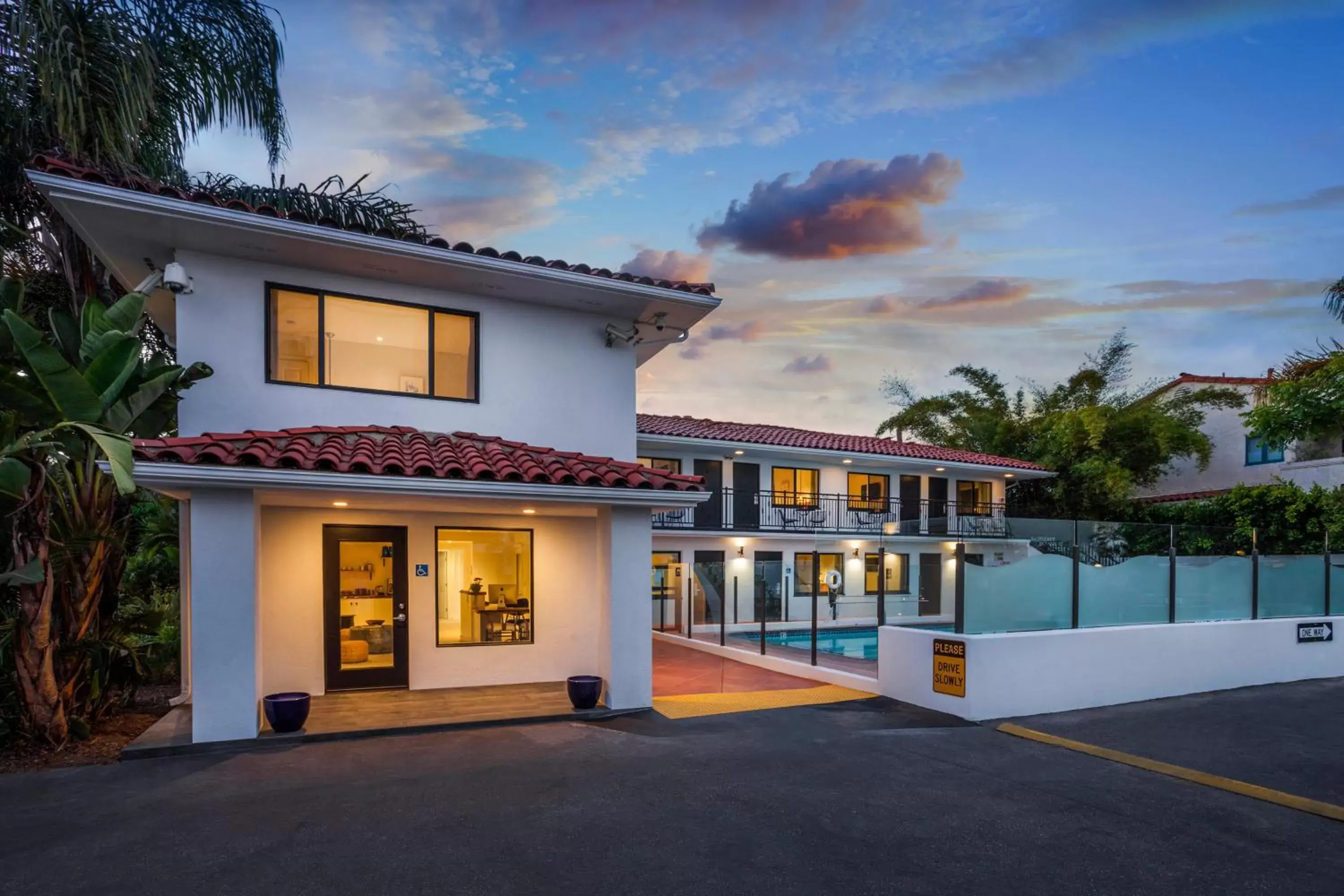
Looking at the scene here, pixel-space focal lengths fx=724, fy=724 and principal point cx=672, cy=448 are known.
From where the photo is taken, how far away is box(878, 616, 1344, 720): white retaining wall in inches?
360

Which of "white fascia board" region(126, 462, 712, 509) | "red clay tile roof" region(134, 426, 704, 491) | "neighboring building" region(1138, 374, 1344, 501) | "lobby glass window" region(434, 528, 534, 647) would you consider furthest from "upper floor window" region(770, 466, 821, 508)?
"white fascia board" region(126, 462, 712, 509)

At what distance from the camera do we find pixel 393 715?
28.6 feet

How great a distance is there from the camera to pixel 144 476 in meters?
6.87

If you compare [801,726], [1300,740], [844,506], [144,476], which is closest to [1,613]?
[144,476]

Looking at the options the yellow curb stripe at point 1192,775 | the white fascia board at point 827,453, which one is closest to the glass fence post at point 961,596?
the yellow curb stripe at point 1192,775

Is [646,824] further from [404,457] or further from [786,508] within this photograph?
[786,508]

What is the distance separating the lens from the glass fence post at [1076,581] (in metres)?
10.1

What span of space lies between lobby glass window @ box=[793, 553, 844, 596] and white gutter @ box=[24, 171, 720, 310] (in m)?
13.1

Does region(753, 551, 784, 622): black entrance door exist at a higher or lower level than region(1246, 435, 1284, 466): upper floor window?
lower

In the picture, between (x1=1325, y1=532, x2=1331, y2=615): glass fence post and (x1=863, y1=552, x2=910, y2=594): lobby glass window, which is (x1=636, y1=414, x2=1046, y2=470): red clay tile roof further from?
(x1=1325, y1=532, x2=1331, y2=615): glass fence post

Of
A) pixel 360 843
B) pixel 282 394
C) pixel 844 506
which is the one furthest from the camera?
pixel 844 506

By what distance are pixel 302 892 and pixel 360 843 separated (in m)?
0.75

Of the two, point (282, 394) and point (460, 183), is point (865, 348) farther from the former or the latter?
point (282, 394)

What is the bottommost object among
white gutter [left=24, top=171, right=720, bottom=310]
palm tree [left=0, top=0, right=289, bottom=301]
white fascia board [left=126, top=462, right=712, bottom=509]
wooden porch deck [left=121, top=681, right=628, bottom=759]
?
wooden porch deck [left=121, top=681, right=628, bottom=759]
